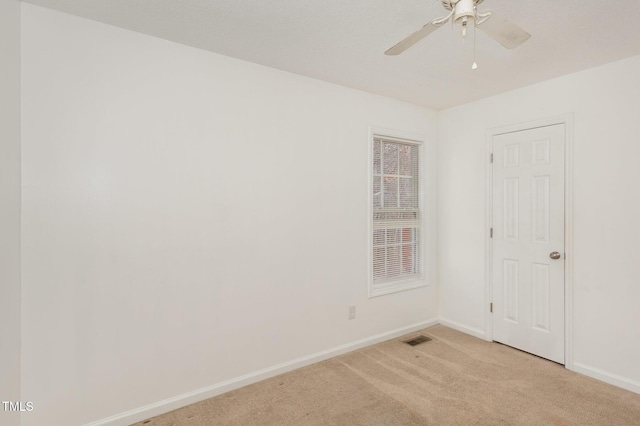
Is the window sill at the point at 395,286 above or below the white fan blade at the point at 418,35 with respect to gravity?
below

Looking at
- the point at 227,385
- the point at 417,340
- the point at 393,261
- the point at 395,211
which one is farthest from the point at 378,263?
the point at 227,385

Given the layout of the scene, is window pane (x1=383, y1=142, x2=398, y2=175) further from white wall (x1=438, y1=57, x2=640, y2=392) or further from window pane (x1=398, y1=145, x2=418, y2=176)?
white wall (x1=438, y1=57, x2=640, y2=392)

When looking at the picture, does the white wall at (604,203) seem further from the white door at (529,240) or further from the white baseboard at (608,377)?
the white door at (529,240)

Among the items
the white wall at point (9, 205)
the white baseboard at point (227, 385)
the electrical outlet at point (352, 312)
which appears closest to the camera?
the white wall at point (9, 205)

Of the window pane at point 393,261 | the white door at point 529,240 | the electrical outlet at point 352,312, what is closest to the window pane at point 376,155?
the window pane at point 393,261

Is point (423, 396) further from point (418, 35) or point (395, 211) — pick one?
point (418, 35)

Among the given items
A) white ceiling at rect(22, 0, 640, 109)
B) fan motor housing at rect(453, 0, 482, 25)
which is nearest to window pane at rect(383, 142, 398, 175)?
white ceiling at rect(22, 0, 640, 109)

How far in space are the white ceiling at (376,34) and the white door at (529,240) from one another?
25.6 inches

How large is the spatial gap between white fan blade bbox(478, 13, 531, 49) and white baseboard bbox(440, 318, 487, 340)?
291 centimetres

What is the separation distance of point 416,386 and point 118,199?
2.53 m

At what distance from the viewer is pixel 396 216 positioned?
3592 millimetres

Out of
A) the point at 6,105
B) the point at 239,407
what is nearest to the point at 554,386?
the point at 239,407

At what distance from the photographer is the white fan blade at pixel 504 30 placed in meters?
1.42

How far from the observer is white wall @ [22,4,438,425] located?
190 centimetres
